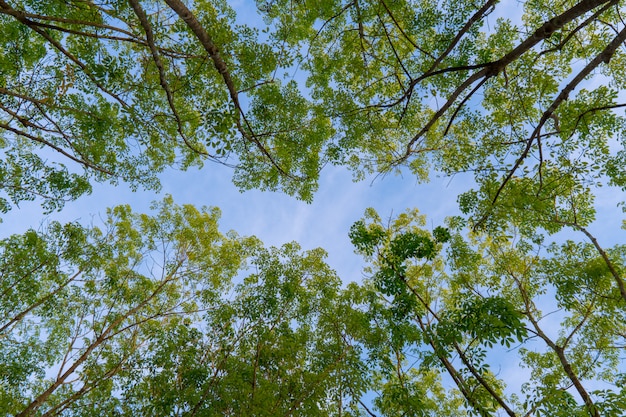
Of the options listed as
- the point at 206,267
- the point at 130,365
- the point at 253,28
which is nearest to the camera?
the point at 253,28

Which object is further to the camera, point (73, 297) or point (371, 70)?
point (73, 297)

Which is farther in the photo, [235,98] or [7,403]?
[7,403]

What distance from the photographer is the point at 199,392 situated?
6.08 metres

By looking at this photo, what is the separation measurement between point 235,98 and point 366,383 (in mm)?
5338

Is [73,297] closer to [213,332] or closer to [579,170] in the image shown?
[213,332]

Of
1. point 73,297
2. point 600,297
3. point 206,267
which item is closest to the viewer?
point 600,297

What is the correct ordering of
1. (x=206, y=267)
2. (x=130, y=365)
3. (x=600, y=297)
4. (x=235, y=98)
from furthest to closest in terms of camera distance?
(x=206, y=267) < (x=130, y=365) < (x=600, y=297) < (x=235, y=98)

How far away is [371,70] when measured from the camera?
24.8 ft

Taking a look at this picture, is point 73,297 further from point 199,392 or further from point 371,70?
point 371,70

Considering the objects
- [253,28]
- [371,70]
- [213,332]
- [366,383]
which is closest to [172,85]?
[253,28]

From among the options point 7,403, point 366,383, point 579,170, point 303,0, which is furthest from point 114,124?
point 579,170

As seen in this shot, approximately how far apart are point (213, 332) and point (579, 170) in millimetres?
7859

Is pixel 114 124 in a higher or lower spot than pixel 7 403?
higher

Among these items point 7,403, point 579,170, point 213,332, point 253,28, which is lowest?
point 7,403
